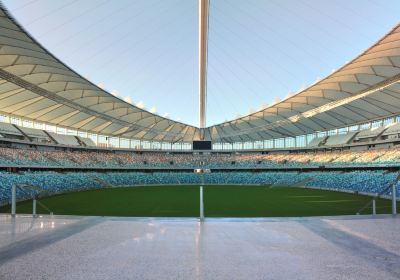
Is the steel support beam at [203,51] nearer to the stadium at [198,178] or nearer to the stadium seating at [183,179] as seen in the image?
the stadium at [198,178]

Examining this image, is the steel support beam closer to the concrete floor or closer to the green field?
the green field

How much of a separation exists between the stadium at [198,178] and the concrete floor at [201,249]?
51mm

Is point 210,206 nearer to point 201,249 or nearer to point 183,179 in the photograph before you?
point 201,249

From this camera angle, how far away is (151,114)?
158 ft

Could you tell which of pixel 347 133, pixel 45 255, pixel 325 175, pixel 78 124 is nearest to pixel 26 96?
pixel 78 124

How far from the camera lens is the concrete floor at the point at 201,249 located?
589cm

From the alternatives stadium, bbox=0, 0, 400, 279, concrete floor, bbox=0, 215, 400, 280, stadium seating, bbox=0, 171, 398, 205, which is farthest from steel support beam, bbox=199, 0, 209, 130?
concrete floor, bbox=0, 215, 400, 280

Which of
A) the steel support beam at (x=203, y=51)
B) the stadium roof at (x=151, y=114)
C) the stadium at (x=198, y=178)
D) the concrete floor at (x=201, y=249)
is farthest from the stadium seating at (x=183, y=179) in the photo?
the steel support beam at (x=203, y=51)

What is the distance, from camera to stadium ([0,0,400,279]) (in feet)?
22.3

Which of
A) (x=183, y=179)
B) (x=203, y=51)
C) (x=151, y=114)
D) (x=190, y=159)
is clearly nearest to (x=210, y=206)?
(x=203, y=51)

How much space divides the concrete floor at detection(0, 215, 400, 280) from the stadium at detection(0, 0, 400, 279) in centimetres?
5

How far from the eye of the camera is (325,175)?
153 ft

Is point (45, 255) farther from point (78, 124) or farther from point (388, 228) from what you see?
point (78, 124)

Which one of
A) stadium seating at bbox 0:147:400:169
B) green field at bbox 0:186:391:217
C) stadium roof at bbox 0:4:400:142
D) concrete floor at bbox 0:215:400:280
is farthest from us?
stadium seating at bbox 0:147:400:169
